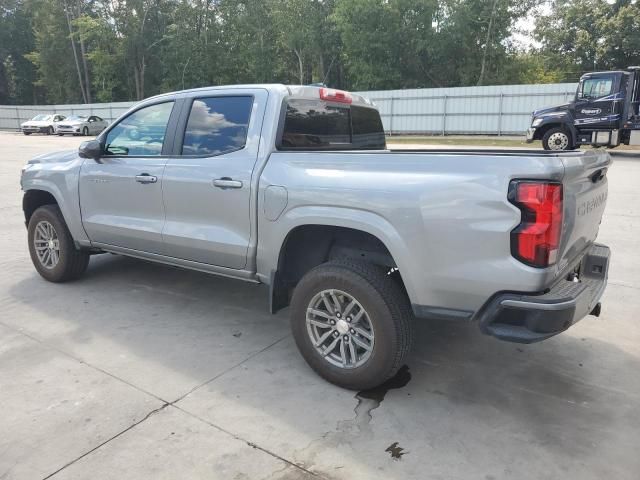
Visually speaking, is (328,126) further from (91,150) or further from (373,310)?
(91,150)

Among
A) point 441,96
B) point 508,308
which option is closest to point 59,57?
point 441,96

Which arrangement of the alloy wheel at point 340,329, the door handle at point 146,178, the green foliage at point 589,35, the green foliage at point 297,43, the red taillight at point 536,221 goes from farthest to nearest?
the green foliage at point 297,43 → the green foliage at point 589,35 → the door handle at point 146,178 → the alloy wheel at point 340,329 → the red taillight at point 536,221

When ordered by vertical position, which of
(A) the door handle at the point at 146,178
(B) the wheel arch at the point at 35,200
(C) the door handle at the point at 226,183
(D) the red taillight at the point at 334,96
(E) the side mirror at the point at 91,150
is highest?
(D) the red taillight at the point at 334,96

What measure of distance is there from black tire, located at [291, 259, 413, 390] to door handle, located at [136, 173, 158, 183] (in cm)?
167

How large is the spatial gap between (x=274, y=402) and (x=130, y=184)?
7.66 feet

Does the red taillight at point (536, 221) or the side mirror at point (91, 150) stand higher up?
the side mirror at point (91, 150)

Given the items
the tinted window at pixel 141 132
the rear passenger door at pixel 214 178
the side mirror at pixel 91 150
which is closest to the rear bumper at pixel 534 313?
the rear passenger door at pixel 214 178

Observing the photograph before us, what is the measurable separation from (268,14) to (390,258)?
49.3m

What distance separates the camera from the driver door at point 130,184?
430 cm

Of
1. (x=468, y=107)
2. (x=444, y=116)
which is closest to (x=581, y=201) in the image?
(x=468, y=107)

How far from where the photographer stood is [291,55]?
4944 centimetres

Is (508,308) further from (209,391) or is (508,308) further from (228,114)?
(228,114)

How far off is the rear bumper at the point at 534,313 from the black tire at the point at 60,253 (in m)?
4.06

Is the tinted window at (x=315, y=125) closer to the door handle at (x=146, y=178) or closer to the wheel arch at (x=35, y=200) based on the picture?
the door handle at (x=146, y=178)
